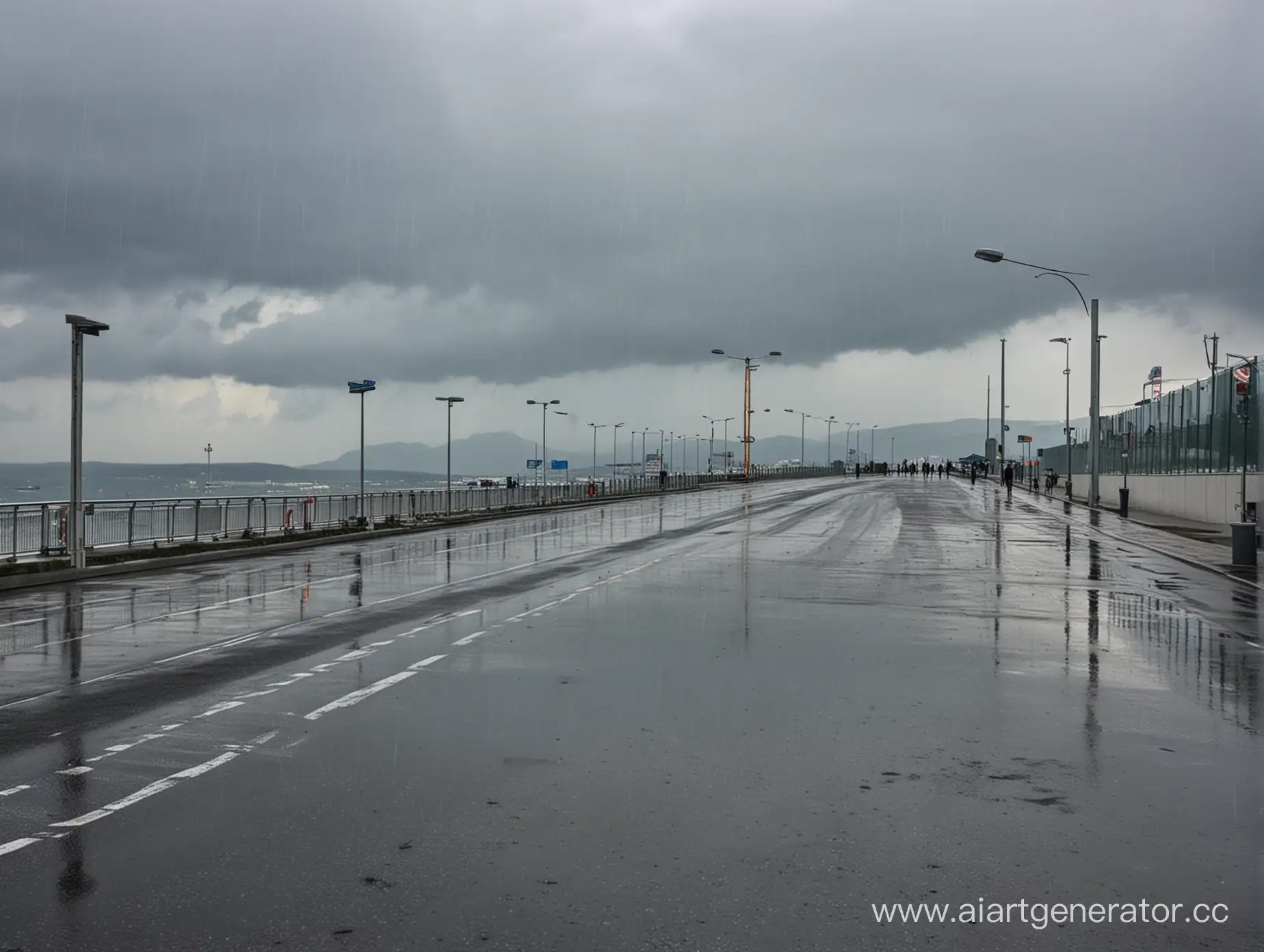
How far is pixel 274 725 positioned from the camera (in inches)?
333

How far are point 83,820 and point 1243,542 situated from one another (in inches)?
890

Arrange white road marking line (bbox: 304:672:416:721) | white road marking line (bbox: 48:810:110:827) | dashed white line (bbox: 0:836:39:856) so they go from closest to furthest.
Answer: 1. dashed white line (bbox: 0:836:39:856)
2. white road marking line (bbox: 48:810:110:827)
3. white road marking line (bbox: 304:672:416:721)

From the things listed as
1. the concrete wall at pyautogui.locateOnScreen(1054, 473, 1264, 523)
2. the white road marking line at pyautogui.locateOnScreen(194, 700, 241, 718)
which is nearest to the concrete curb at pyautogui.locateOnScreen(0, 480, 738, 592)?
the white road marking line at pyautogui.locateOnScreen(194, 700, 241, 718)

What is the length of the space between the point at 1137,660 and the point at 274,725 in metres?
8.99

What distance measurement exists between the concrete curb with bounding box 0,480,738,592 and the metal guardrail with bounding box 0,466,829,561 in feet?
4.18

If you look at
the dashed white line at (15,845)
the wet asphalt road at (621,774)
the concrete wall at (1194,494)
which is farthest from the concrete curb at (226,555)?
the concrete wall at (1194,494)

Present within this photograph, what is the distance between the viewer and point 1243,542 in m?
22.2

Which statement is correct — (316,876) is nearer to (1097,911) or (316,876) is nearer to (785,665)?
(1097,911)

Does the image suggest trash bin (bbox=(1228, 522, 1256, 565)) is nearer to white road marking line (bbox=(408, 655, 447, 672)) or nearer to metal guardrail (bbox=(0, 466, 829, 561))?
white road marking line (bbox=(408, 655, 447, 672))

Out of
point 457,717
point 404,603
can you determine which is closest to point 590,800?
point 457,717

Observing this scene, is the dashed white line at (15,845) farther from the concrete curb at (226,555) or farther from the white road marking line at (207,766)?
the concrete curb at (226,555)

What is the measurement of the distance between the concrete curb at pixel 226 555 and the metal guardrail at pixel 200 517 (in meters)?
1.27

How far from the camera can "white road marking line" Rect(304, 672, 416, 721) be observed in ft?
29.2

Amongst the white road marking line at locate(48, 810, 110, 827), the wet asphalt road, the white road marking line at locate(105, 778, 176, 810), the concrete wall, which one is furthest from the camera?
the concrete wall
